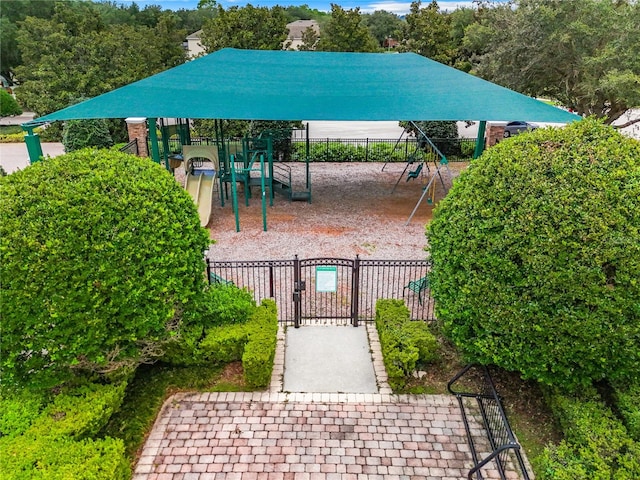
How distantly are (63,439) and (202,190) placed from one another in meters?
8.80

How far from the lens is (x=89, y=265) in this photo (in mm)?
4836

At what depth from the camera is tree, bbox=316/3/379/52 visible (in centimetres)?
3117

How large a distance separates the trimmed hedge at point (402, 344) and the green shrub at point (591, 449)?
187 centimetres

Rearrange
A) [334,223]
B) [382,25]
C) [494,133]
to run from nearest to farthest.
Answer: [334,223] < [494,133] < [382,25]

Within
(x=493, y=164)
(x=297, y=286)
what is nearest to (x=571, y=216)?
(x=493, y=164)

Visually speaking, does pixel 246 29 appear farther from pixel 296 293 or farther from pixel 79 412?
pixel 79 412

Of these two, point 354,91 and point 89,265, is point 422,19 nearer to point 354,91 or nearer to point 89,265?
point 354,91

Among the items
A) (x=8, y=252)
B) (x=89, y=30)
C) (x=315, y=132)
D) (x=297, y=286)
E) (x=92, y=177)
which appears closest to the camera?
(x=8, y=252)

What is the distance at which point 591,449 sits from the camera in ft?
15.4

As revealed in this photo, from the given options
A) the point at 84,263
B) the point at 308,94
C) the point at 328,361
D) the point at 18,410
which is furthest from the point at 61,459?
the point at 308,94

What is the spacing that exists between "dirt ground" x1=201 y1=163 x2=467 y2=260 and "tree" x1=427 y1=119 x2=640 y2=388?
214 inches

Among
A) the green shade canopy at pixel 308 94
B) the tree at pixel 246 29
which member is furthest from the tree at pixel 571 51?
the tree at pixel 246 29

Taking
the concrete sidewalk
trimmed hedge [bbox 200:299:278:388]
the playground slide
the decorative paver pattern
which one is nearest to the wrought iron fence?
the playground slide

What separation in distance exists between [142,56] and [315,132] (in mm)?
10769
